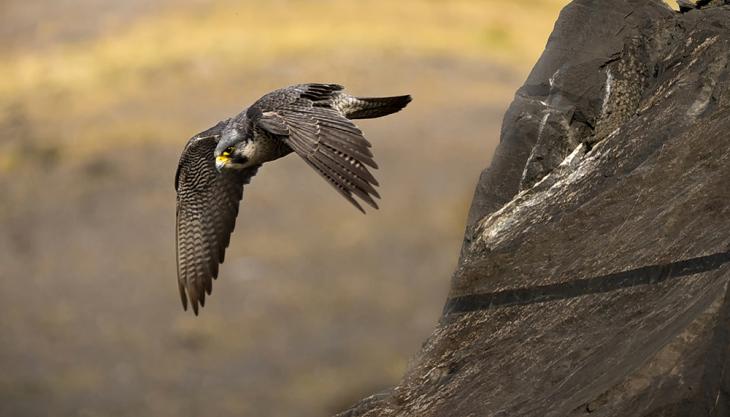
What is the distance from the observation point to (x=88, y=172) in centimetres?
2519

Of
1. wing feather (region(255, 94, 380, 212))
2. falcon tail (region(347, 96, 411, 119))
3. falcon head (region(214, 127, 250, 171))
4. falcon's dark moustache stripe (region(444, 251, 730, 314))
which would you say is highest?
falcon head (region(214, 127, 250, 171))

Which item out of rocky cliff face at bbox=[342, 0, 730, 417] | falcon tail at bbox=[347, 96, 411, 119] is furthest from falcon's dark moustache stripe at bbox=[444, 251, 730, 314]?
falcon tail at bbox=[347, 96, 411, 119]

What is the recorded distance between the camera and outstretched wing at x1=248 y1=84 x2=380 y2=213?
363 inches

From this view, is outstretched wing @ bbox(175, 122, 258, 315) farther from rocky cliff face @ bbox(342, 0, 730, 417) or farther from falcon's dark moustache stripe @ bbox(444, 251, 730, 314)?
falcon's dark moustache stripe @ bbox(444, 251, 730, 314)

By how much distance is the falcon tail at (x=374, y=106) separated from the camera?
34.3ft

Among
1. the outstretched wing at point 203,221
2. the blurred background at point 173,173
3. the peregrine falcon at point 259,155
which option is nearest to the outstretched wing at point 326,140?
the peregrine falcon at point 259,155

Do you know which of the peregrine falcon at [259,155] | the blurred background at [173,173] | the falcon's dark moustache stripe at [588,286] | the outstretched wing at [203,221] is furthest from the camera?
the blurred background at [173,173]

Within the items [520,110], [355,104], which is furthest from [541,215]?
[355,104]

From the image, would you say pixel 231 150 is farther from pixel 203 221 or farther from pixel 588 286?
pixel 588 286

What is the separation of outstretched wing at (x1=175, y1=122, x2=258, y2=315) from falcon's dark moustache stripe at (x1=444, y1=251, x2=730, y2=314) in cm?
283

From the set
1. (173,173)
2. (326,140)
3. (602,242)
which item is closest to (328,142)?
(326,140)

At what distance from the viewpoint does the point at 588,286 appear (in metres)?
8.23

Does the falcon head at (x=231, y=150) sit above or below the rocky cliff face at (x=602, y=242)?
above

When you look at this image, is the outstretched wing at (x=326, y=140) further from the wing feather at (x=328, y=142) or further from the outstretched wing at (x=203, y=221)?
the outstretched wing at (x=203, y=221)
